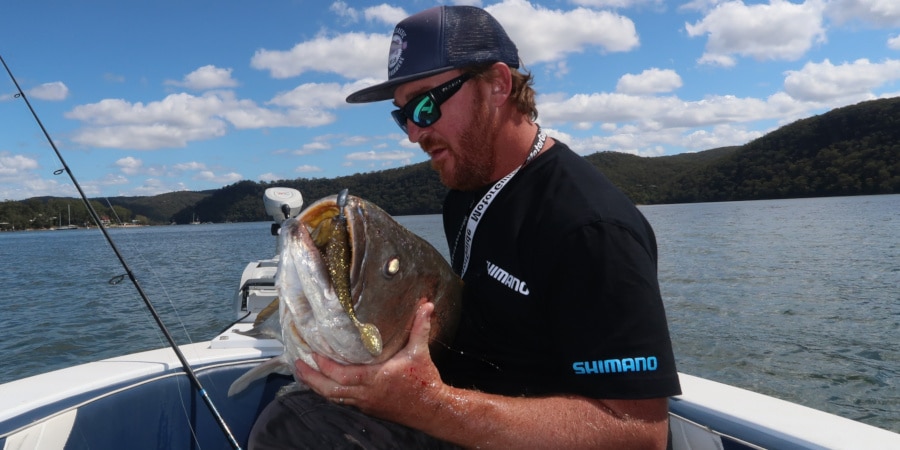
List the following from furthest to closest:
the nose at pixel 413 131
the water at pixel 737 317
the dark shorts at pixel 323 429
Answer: the water at pixel 737 317, the nose at pixel 413 131, the dark shorts at pixel 323 429

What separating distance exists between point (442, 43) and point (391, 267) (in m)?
1.03

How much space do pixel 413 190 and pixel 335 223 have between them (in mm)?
37673

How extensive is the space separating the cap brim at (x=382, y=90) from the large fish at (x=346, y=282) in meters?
0.74

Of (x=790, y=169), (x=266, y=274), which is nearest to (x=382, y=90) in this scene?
(x=266, y=274)

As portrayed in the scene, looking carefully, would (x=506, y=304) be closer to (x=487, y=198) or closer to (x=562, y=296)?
(x=562, y=296)

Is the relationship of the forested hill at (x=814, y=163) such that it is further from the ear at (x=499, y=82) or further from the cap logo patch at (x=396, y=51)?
the cap logo patch at (x=396, y=51)

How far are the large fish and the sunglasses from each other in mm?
692

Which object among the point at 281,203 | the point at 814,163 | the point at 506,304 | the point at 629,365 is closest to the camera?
the point at 629,365

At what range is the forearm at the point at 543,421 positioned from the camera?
A: 1.86 m

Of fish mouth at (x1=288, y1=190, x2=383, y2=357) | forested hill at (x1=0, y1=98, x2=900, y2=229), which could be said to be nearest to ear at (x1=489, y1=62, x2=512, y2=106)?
fish mouth at (x1=288, y1=190, x2=383, y2=357)

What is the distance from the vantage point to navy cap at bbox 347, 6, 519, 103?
239 centimetres

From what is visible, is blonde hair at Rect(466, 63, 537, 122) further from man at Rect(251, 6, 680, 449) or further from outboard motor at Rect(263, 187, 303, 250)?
outboard motor at Rect(263, 187, 303, 250)

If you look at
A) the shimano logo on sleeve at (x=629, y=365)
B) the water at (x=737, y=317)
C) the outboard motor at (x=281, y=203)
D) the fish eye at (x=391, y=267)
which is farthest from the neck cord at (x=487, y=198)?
the water at (x=737, y=317)

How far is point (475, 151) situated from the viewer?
100 inches
